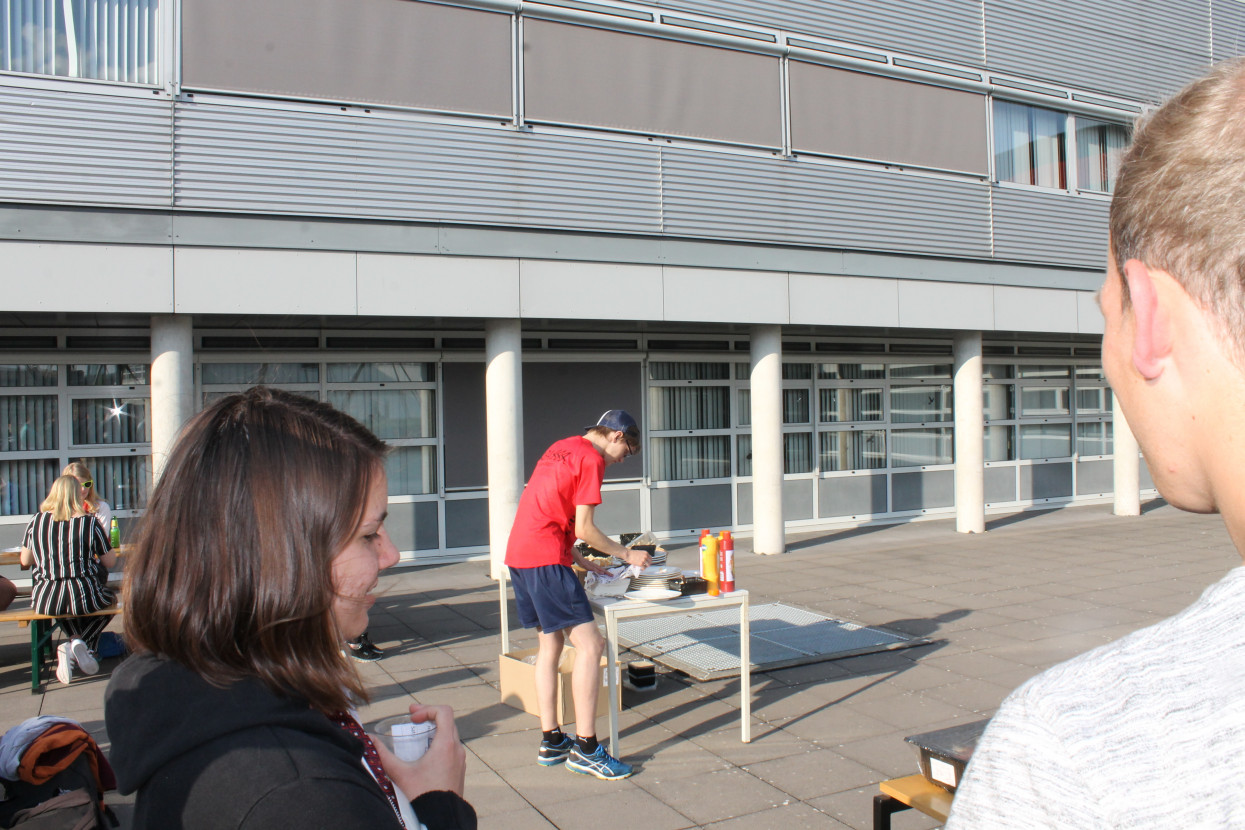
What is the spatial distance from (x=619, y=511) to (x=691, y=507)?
124cm

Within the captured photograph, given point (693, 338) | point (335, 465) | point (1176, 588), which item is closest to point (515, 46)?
point (693, 338)

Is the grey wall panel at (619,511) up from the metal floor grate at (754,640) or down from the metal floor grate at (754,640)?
up

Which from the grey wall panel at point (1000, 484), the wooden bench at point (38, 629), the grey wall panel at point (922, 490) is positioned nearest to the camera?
the wooden bench at point (38, 629)

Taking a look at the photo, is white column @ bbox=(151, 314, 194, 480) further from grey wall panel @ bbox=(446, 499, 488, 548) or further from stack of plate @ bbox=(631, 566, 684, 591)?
stack of plate @ bbox=(631, 566, 684, 591)

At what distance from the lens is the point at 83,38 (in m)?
9.12

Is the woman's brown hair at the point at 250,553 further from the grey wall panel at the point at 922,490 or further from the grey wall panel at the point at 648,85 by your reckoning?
the grey wall panel at the point at 922,490

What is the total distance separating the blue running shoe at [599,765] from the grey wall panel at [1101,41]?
42.6ft

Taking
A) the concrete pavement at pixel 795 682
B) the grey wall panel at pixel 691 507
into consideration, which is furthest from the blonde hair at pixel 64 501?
the grey wall panel at pixel 691 507

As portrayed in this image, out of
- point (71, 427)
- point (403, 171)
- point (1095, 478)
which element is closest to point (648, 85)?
point (403, 171)

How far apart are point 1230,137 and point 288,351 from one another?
12102 millimetres

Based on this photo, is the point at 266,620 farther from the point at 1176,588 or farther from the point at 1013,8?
the point at 1013,8

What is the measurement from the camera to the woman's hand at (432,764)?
5.25ft

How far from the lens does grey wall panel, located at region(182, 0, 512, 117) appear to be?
945cm

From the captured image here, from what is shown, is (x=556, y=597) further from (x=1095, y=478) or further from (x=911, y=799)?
(x=1095, y=478)
